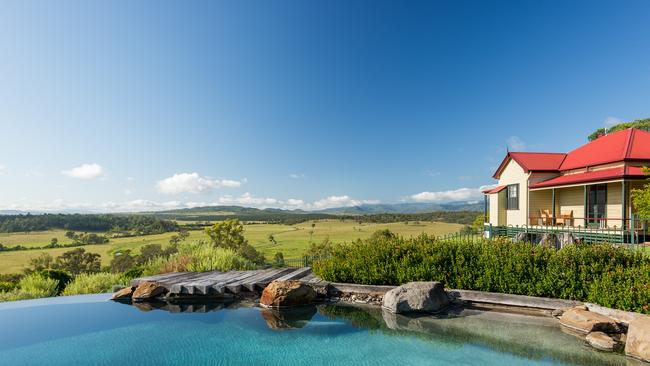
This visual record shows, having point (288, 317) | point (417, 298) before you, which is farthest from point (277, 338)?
point (417, 298)

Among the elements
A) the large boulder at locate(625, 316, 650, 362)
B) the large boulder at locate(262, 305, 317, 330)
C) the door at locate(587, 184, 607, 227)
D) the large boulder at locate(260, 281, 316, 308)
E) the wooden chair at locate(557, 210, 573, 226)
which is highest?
the door at locate(587, 184, 607, 227)

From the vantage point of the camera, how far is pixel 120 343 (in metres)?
5.98

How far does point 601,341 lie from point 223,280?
8.86 m

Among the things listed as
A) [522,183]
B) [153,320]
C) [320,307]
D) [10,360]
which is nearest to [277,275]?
[320,307]

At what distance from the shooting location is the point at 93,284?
10617 millimetres

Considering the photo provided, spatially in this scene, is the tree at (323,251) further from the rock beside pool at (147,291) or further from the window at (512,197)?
the window at (512,197)

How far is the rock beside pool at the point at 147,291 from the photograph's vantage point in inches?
341

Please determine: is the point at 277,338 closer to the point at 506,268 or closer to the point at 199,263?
the point at 506,268

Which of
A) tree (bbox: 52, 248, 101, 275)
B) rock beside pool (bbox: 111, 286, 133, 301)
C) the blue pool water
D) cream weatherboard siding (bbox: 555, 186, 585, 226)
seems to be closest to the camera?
the blue pool water

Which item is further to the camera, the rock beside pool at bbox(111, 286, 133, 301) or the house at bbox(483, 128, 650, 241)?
the house at bbox(483, 128, 650, 241)

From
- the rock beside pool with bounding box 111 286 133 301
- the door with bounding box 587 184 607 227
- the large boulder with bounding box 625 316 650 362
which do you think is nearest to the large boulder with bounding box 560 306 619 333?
the large boulder with bounding box 625 316 650 362

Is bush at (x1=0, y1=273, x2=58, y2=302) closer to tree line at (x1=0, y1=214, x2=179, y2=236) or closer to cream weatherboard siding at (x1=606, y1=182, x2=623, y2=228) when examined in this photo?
cream weatherboard siding at (x1=606, y1=182, x2=623, y2=228)

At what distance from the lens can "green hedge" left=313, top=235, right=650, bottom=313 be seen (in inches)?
267

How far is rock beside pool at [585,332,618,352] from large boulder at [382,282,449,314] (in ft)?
9.02
